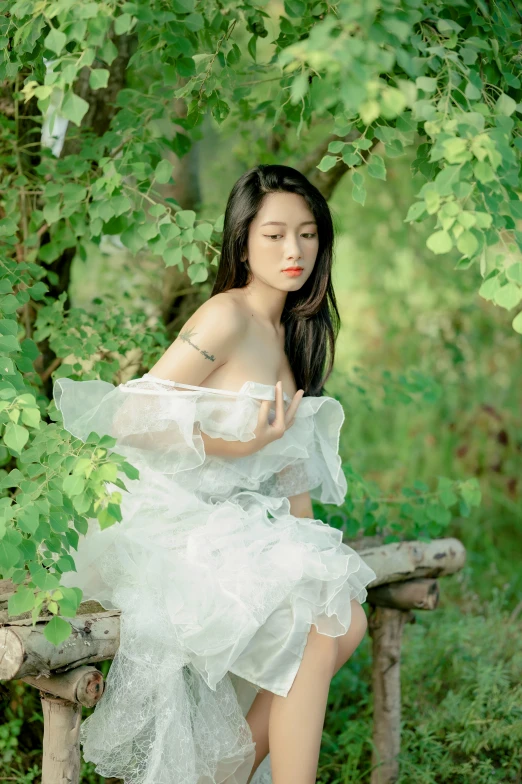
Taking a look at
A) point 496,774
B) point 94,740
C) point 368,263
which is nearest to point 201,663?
point 94,740

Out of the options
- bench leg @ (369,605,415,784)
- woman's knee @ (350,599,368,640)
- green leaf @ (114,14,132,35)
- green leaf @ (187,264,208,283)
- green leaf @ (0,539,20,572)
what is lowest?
bench leg @ (369,605,415,784)

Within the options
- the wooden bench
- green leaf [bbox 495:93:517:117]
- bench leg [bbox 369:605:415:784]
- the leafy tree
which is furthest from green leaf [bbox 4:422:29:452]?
bench leg [bbox 369:605:415:784]

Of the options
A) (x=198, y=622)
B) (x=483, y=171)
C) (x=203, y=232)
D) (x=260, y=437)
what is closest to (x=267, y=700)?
(x=198, y=622)

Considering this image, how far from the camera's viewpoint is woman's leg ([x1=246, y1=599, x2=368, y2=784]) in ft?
8.07

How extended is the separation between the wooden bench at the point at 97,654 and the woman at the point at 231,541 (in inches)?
2.3

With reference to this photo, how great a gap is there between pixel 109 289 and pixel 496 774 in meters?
2.68

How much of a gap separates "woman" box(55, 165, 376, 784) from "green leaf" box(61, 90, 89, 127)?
73 cm

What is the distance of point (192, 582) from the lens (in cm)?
224

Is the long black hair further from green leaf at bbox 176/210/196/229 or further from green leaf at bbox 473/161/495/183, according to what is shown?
green leaf at bbox 473/161/495/183

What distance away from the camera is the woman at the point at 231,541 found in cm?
219

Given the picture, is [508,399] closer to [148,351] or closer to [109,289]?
[109,289]

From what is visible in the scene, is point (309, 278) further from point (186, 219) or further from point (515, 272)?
point (515, 272)

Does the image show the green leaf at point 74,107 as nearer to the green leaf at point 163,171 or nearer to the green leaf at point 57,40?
the green leaf at point 57,40

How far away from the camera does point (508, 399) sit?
18.7 ft
